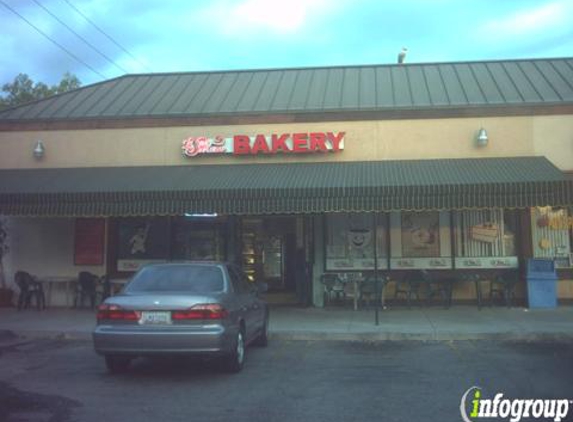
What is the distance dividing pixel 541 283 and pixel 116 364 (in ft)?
35.7

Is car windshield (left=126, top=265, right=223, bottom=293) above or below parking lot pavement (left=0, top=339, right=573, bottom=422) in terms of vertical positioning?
above

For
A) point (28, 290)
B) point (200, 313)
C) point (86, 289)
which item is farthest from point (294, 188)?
point (28, 290)

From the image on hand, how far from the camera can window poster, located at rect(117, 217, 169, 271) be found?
1753cm

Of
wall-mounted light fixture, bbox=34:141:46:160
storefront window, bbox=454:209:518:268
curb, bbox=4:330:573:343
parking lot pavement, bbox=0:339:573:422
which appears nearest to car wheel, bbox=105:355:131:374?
parking lot pavement, bbox=0:339:573:422

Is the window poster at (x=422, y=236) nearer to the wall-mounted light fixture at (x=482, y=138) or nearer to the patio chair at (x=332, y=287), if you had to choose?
the patio chair at (x=332, y=287)

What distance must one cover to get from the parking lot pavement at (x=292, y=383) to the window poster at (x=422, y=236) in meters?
5.59

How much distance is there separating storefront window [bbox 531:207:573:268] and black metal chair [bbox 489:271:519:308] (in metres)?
0.95

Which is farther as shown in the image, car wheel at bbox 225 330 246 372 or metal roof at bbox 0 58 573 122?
metal roof at bbox 0 58 573 122

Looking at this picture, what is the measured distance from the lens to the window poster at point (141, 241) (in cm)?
1753

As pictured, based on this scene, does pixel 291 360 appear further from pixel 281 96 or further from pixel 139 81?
pixel 139 81

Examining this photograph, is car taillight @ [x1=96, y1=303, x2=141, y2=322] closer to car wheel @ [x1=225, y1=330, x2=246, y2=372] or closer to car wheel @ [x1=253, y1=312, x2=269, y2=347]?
car wheel @ [x1=225, y1=330, x2=246, y2=372]

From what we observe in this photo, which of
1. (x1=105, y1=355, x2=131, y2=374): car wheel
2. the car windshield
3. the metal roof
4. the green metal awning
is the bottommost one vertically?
(x1=105, y1=355, x2=131, y2=374): car wheel

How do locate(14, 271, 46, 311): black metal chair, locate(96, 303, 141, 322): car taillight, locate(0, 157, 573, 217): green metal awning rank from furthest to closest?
locate(14, 271, 46, 311): black metal chair
locate(0, 157, 573, 217): green metal awning
locate(96, 303, 141, 322): car taillight

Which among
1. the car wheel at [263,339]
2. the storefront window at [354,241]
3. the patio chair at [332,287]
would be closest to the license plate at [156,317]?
the car wheel at [263,339]
